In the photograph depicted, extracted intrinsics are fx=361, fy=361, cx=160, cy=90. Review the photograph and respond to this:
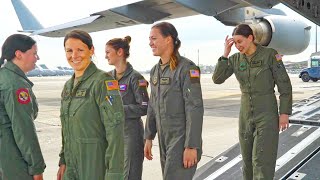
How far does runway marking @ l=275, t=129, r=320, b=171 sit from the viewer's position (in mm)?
3643

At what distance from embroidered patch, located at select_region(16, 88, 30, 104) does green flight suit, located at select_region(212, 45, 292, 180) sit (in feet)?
6.15


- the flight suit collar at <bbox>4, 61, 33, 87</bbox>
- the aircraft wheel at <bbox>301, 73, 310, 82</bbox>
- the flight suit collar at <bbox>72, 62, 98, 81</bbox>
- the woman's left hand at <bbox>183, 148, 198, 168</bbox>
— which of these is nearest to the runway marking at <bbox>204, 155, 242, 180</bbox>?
the woman's left hand at <bbox>183, 148, 198, 168</bbox>

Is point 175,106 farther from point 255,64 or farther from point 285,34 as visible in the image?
point 285,34

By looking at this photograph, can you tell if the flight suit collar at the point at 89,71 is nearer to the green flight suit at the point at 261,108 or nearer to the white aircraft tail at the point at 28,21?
the green flight suit at the point at 261,108

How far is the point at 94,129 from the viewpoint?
205 cm

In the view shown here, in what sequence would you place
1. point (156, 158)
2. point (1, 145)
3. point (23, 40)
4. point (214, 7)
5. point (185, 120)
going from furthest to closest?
point (214, 7) < point (156, 158) < point (185, 120) < point (23, 40) < point (1, 145)

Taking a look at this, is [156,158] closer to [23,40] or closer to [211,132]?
[211,132]

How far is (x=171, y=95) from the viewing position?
269 centimetres

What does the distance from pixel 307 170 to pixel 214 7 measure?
13.8 ft

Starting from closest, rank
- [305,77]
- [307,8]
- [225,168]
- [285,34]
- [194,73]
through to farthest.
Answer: [194,73] → [225,168] → [307,8] → [285,34] → [305,77]

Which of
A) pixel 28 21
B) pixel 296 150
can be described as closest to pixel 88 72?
pixel 296 150

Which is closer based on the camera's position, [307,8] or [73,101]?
[73,101]

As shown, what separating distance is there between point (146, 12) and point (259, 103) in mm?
6506

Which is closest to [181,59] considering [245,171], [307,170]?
[245,171]
